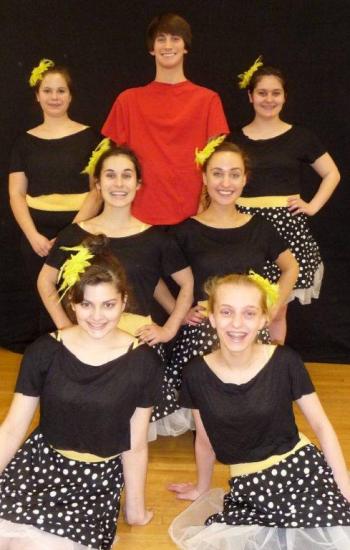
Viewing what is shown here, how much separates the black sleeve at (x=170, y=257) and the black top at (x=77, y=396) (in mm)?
605

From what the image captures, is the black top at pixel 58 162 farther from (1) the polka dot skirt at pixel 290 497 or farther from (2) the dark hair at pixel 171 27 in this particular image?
(1) the polka dot skirt at pixel 290 497

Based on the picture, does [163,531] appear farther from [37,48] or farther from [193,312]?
[37,48]

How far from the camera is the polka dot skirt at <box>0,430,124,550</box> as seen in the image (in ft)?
6.60

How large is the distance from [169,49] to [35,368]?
150 cm

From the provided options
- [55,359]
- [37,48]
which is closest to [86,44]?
[37,48]

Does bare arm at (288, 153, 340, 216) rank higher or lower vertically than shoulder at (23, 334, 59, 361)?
higher

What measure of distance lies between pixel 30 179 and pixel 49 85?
1.32 ft

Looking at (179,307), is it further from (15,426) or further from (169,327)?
(15,426)

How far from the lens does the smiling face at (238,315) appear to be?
2.16 meters

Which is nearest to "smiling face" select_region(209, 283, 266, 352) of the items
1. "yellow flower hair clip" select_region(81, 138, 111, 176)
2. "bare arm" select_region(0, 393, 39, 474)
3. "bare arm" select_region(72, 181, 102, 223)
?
"bare arm" select_region(0, 393, 39, 474)

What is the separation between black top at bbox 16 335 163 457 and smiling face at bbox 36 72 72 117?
50.0 inches

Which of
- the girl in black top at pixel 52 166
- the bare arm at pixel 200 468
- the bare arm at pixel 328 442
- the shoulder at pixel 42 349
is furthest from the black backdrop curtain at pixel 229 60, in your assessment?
the shoulder at pixel 42 349

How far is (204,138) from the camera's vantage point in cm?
302

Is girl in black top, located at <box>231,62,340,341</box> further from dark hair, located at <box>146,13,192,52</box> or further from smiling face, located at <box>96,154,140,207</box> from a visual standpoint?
smiling face, located at <box>96,154,140,207</box>
